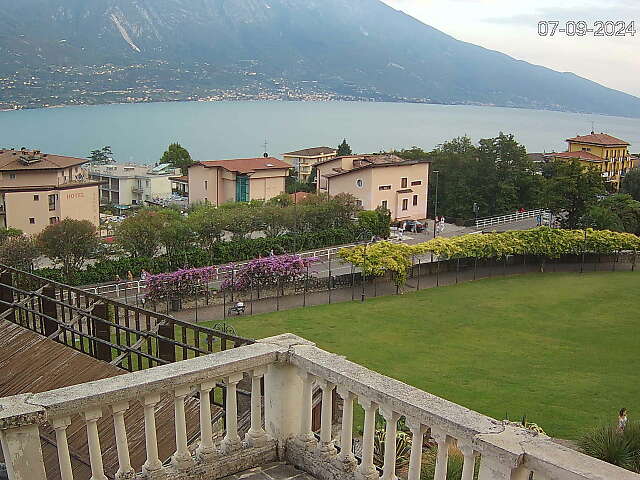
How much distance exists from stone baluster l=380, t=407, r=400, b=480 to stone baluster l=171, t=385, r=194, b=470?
1.17 meters

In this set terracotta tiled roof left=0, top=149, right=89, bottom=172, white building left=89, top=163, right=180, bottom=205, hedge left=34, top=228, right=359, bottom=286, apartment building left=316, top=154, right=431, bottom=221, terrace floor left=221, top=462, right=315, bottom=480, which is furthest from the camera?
white building left=89, top=163, right=180, bottom=205

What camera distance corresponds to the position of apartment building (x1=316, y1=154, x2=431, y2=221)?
48562mm

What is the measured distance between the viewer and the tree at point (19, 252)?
28.6 m

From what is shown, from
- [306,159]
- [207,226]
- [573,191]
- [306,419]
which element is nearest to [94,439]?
[306,419]

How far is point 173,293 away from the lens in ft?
86.9

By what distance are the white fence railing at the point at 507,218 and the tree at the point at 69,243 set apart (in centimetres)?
2906

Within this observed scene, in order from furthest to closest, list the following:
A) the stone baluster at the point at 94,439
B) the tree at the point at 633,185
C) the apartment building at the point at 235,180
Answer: the apartment building at the point at 235,180
the tree at the point at 633,185
the stone baluster at the point at 94,439

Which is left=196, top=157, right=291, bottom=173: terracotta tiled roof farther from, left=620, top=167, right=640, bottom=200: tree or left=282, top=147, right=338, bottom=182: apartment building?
left=620, top=167, right=640, bottom=200: tree

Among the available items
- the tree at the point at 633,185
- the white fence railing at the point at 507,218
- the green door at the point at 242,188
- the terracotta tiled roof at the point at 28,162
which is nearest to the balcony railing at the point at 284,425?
the terracotta tiled roof at the point at 28,162

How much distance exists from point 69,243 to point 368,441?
28.2m

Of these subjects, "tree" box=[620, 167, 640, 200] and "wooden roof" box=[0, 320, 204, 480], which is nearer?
"wooden roof" box=[0, 320, 204, 480]

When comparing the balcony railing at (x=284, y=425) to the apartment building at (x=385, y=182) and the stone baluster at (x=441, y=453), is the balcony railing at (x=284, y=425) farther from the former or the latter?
the apartment building at (x=385, y=182)

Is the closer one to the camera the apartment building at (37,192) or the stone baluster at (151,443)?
the stone baluster at (151,443)

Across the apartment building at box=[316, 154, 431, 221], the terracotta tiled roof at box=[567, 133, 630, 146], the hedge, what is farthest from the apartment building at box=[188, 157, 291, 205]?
the terracotta tiled roof at box=[567, 133, 630, 146]
